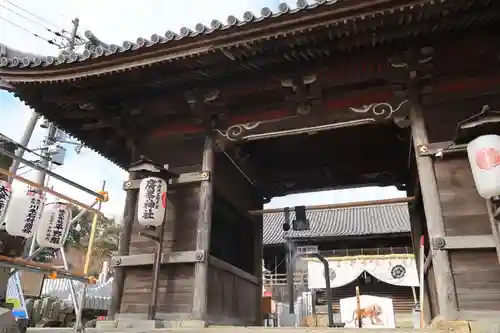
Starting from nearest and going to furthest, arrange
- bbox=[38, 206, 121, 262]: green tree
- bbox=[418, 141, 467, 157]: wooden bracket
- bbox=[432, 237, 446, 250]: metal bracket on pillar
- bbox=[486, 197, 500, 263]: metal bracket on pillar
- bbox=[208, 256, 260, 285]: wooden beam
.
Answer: bbox=[486, 197, 500, 263]: metal bracket on pillar, bbox=[432, 237, 446, 250]: metal bracket on pillar, bbox=[418, 141, 467, 157]: wooden bracket, bbox=[208, 256, 260, 285]: wooden beam, bbox=[38, 206, 121, 262]: green tree

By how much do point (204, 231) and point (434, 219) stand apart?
332cm

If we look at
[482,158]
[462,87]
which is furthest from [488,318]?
[462,87]

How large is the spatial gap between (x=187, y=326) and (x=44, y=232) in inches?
98.7

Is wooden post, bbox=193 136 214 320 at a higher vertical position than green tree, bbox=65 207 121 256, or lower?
lower

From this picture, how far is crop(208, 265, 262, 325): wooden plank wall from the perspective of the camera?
635 centimetres

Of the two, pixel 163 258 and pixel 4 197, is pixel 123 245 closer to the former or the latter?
pixel 163 258

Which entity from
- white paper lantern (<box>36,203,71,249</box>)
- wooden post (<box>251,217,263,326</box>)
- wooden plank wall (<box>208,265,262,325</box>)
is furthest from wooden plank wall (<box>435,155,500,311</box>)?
white paper lantern (<box>36,203,71,249</box>)

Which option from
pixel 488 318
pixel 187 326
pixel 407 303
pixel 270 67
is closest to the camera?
pixel 488 318

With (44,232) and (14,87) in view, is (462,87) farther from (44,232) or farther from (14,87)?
(14,87)

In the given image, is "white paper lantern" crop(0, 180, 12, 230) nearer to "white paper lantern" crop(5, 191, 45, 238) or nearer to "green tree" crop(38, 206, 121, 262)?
"white paper lantern" crop(5, 191, 45, 238)

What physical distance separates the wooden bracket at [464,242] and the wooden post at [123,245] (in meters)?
4.76

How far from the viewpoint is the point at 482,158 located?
4.50 metres

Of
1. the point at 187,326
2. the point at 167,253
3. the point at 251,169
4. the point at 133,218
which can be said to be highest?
the point at 251,169

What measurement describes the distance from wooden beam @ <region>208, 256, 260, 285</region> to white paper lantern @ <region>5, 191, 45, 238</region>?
2.56 meters
